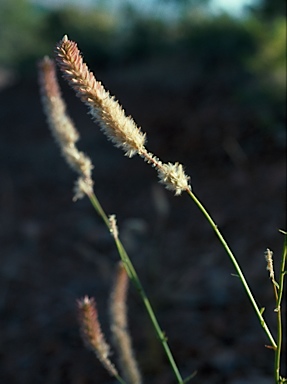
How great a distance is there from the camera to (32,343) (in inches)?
161

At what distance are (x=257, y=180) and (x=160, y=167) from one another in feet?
15.8

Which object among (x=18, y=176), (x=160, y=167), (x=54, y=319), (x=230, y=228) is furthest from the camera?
(x=18, y=176)

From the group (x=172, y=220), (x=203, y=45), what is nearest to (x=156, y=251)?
(x=172, y=220)

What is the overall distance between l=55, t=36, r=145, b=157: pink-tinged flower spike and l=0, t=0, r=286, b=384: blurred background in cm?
179

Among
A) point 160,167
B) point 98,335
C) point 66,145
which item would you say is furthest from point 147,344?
point 160,167

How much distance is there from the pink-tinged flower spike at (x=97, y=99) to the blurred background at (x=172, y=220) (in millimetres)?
1792

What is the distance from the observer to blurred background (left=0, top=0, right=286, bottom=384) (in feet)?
12.1

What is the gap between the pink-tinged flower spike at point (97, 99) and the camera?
130 cm

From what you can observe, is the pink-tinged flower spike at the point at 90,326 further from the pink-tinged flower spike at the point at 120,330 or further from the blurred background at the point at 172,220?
the blurred background at the point at 172,220

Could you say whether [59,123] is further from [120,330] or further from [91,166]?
[120,330]

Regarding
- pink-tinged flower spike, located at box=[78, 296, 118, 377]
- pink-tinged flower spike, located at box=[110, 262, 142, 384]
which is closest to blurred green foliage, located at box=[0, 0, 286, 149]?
pink-tinged flower spike, located at box=[110, 262, 142, 384]

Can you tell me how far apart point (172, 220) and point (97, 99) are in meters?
4.89

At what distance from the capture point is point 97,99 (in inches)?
52.0

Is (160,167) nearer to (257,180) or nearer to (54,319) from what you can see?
(54,319)
